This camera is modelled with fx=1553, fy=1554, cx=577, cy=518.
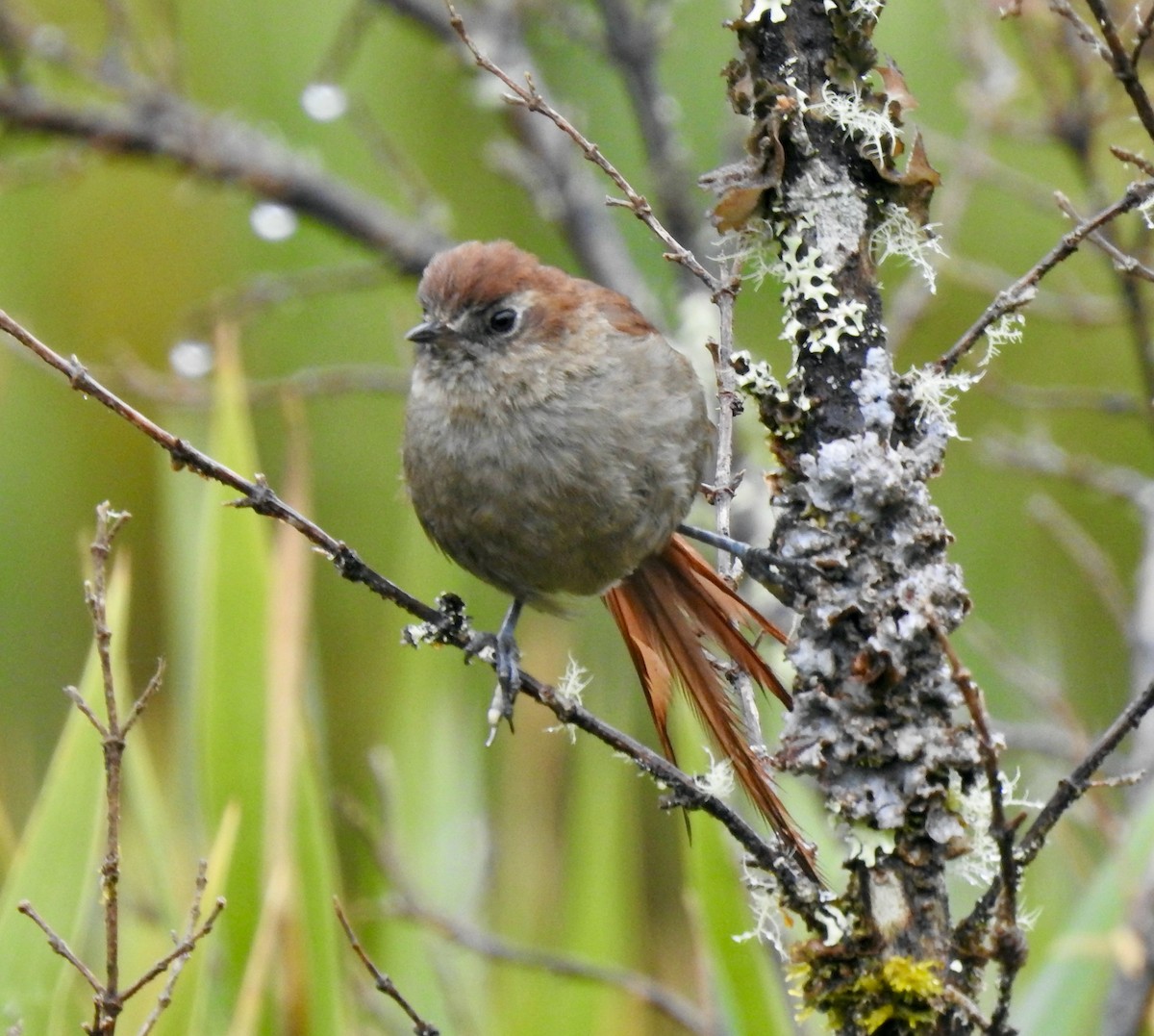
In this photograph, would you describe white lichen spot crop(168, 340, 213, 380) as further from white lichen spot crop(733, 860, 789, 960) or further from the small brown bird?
white lichen spot crop(733, 860, 789, 960)

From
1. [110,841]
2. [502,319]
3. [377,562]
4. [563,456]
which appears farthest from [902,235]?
[377,562]

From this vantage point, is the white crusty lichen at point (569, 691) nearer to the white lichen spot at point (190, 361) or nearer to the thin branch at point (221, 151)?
the white lichen spot at point (190, 361)

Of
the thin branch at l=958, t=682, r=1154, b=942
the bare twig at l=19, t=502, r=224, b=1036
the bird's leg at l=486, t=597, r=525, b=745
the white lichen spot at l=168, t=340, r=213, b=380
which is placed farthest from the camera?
the white lichen spot at l=168, t=340, r=213, b=380

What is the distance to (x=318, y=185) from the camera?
356 centimetres

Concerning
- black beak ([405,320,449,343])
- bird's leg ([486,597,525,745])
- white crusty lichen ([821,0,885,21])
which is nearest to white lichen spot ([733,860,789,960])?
bird's leg ([486,597,525,745])

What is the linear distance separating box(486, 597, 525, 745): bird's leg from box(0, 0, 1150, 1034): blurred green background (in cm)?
38

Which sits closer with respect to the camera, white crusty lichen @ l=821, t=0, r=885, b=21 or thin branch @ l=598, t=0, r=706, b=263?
white crusty lichen @ l=821, t=0, r=885, b=21

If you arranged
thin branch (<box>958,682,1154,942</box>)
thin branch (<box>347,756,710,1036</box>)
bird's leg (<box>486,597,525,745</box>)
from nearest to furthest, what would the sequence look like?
thin branch (<box>958,682,1154,942</box>) < bird's leg (<box>486,597,525,745</box>) < thin branch (<box>347,756,710,1036</box>)

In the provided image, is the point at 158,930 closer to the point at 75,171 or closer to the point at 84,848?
the point at 84,848

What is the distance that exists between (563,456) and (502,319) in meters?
0.28

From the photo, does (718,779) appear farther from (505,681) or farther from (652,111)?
(652,111)

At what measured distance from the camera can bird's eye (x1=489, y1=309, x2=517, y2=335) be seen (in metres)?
2.44

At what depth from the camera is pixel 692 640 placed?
7.38 ft

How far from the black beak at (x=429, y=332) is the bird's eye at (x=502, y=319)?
0.24ft
